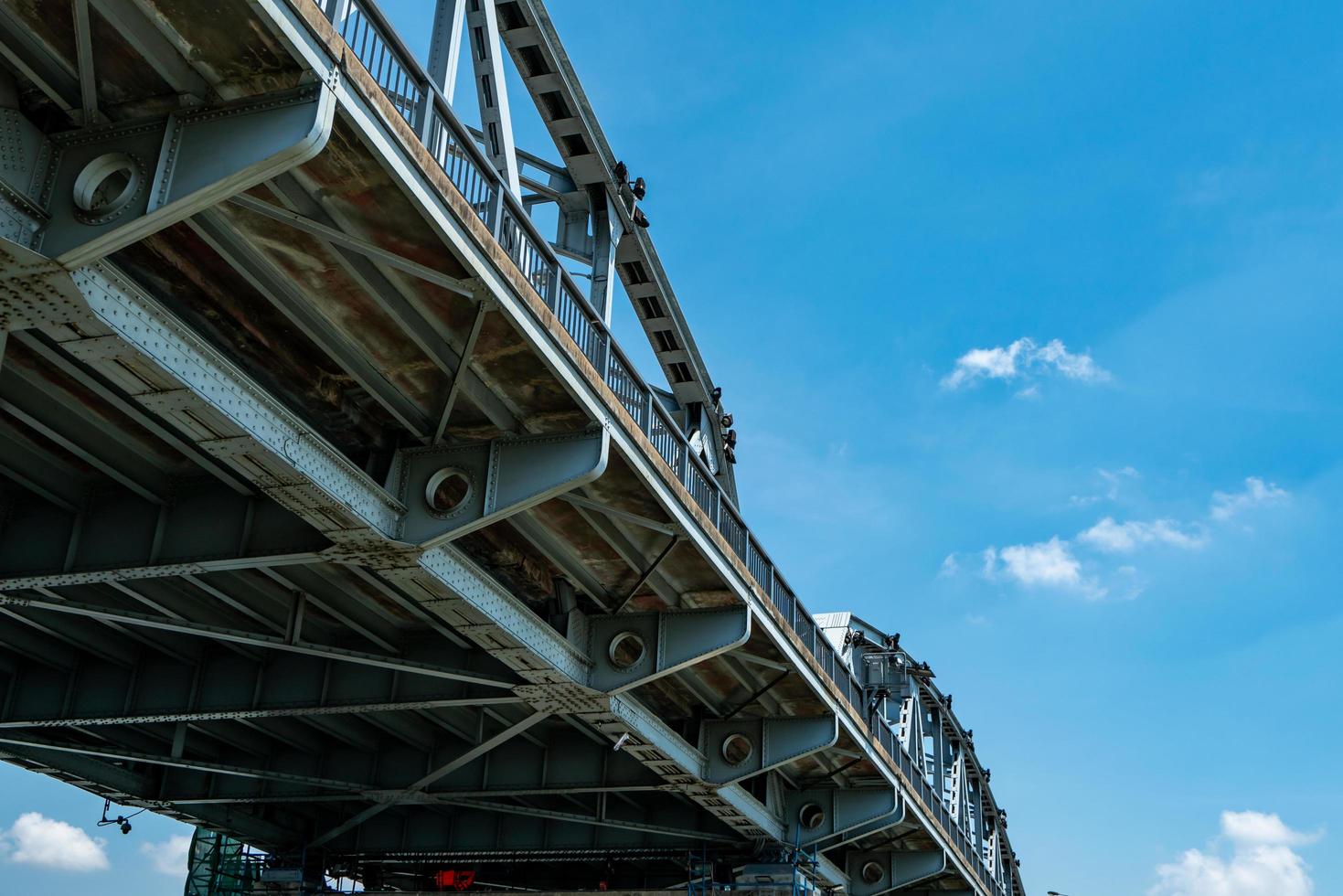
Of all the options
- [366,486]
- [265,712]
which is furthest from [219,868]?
[366,486]

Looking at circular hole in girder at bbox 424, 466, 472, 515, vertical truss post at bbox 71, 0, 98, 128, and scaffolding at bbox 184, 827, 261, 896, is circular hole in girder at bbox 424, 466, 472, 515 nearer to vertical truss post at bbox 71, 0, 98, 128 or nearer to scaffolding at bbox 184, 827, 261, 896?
vertical truss post at bbox 71, 0, 98, 128

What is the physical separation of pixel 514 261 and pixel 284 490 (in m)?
3.48

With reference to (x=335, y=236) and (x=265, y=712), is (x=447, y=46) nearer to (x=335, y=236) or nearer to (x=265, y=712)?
(x=335, y=236)

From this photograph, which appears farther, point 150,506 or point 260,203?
point 150,506

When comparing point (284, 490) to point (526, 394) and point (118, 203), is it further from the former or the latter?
point (118, 203)

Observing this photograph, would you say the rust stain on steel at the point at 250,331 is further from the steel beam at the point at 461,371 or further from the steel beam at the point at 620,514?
the steel beam at the point at 620,514

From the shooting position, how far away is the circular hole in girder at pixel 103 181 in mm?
10781

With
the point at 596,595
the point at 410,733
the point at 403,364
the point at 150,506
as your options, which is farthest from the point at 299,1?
the point at 410,733

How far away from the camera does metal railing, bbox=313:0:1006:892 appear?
39.5 feet

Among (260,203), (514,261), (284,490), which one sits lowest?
(284,490)

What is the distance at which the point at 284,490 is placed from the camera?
14555mm

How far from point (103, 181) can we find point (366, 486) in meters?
4.99

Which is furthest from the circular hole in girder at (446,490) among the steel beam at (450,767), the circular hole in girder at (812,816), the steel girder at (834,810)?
the circular hole in girder at (812,816)

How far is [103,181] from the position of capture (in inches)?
446
